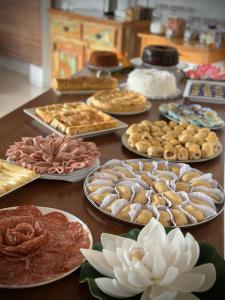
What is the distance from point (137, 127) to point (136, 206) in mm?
518

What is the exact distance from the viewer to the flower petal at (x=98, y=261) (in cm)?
72

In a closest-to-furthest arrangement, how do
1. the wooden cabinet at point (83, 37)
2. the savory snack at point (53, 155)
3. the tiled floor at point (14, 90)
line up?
1. the savory snack at point (53, 155)
2. the wooden cabinet at point (83, 37)
3. the tiled floor at point (14, 90)

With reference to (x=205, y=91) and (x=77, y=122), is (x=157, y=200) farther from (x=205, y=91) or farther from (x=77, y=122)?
(x=205, y=91)

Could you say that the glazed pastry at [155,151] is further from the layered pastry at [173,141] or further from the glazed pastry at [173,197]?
the glazed pastry at [173,197]

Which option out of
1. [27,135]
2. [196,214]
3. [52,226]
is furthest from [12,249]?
[27,135]

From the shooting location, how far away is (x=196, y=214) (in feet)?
3.19

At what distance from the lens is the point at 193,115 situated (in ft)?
5.56

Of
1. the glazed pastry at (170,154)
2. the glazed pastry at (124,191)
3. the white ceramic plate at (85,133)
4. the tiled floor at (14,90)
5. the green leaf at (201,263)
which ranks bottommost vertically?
the tiled floor at (14,90)

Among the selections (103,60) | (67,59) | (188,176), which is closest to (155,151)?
(188,176)

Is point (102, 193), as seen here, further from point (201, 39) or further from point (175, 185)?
point (201, 39)

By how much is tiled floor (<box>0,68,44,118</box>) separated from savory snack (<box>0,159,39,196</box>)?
9.40 ft

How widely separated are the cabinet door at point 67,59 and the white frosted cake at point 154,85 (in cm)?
220

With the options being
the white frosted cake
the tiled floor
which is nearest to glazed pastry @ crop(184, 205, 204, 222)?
the white frosted cake

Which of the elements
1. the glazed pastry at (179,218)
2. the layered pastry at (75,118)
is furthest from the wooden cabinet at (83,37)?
the glazed pastry at (179,218)
